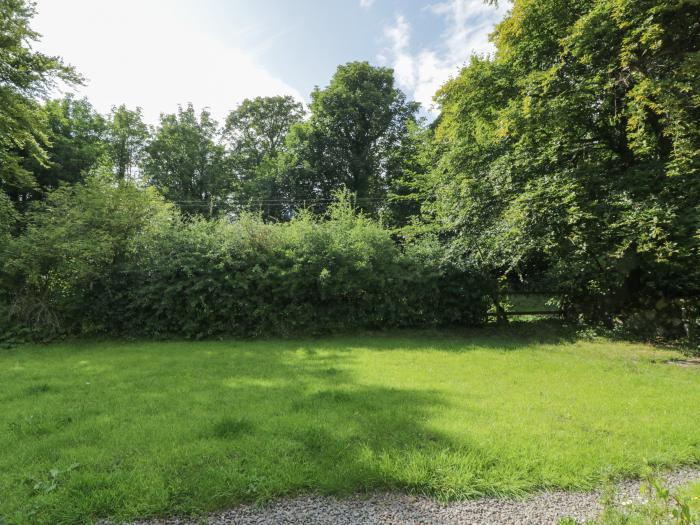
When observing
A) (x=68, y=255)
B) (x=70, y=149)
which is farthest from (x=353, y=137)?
(x=68, y=255)

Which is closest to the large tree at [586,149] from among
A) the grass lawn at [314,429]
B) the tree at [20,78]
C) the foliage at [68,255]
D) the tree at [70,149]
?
the grass lawn at [314,429]

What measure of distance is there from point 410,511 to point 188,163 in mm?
32500

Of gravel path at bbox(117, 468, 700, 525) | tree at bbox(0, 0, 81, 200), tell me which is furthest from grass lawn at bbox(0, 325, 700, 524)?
tree at bbox(0, 0, 81, 200)

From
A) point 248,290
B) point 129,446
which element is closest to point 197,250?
point 248,290

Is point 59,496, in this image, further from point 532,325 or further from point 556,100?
point 532,325

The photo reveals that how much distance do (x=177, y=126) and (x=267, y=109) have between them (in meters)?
7.87

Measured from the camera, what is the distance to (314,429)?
3.90 metres

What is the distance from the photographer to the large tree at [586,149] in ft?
24.9

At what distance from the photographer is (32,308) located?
9828 millimetres

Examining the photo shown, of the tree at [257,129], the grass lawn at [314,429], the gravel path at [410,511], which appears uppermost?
the tree at [257,129]

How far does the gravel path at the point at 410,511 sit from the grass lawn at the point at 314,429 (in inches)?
4.6

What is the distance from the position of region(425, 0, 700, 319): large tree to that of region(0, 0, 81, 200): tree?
39.6 ft

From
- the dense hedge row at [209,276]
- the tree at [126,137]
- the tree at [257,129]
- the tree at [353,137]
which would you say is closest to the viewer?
the dense hedge row at [209,276]

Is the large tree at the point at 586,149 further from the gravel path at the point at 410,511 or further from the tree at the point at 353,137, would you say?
the tree at the point at 353,137
